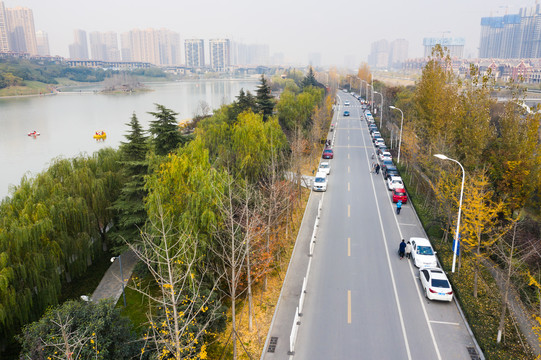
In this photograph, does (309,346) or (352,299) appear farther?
(352,299)

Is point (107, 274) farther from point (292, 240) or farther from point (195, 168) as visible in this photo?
A: point (292, 240)

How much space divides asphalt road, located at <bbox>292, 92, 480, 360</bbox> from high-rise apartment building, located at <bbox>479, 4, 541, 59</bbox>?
591 ft

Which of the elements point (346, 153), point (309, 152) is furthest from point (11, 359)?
point (346, 153)

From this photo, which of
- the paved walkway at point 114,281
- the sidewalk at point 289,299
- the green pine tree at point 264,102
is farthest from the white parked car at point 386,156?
the paved walkway at point 114,281

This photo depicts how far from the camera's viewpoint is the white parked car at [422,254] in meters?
16.0

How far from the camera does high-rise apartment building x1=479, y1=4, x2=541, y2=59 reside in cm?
15638

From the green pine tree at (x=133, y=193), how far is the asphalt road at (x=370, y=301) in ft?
28.7

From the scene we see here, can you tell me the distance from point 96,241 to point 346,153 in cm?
2762

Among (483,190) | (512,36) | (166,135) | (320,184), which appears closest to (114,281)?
(166,135)

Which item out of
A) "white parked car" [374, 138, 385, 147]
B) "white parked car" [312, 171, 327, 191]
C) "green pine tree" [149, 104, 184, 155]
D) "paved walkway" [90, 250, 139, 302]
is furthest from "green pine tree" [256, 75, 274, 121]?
"paved walkway" [90, 250, 139, 302]

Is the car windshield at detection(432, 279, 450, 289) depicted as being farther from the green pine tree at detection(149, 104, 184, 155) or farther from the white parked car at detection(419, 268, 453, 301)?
the green pine tree at detection(149, 104, 184, 155)

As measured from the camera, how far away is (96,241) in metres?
17.9

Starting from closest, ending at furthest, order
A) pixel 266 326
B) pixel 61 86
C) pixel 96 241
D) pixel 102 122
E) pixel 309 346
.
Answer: pixel 309 346 < pixel 266 326 < pixel 96 241 < pixel 102 122 < pixel 61 86

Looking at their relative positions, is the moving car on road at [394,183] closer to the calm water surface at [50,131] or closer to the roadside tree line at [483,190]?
the roadside tree line at [483,190]
